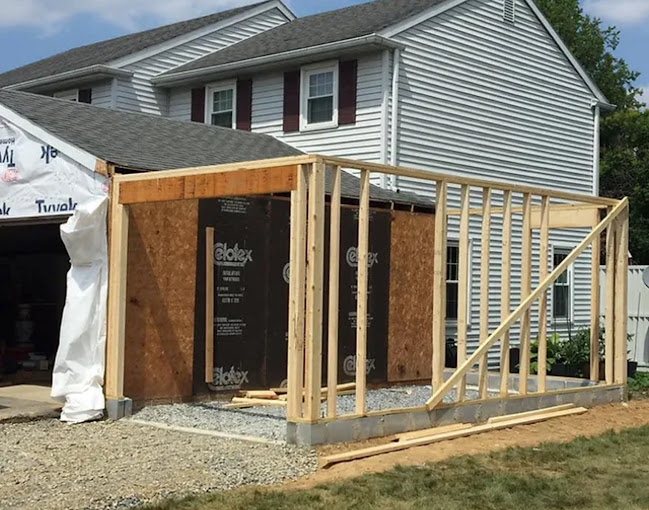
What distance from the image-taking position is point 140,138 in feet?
43.5

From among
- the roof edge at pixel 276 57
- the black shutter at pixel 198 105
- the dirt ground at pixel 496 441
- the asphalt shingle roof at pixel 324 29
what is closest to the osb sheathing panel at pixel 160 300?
the dirt ground at pixel 496 441

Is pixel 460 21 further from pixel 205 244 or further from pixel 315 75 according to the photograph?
pixel 205 244

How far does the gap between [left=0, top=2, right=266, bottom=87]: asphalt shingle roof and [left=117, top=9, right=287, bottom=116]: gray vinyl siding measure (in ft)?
1.14

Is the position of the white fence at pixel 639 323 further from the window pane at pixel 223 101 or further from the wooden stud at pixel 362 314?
the wooden stud at pixel 362 314

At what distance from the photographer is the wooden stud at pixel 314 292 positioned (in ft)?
30.2

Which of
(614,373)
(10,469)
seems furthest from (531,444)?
(10,469)

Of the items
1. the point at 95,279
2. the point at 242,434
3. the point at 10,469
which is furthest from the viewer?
the point at 95,279

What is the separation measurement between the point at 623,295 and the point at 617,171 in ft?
62.4

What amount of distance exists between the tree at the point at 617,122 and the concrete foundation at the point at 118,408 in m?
20.8

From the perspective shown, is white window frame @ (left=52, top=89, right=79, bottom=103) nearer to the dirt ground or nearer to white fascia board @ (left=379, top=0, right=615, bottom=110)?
white fascia board @ (left=379, top=0, right=615, bottom=110)

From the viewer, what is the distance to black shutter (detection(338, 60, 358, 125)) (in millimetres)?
18797

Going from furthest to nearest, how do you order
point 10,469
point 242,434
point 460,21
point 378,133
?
1. point 460,21
2. point 378,133
3. point 242,434
4. point 10,469

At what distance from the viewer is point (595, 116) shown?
23438mm

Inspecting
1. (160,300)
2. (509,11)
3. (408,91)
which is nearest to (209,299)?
(160,300)
